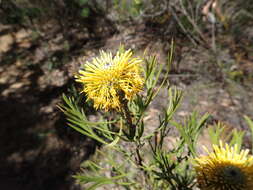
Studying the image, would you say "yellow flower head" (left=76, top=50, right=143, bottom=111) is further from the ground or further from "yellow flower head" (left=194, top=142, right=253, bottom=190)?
the ground

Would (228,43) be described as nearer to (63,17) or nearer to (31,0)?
(63,17)

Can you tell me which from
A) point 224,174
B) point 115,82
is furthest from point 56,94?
point 224,174

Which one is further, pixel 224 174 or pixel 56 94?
pixel 56 94

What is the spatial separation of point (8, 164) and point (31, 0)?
2778 millimetres

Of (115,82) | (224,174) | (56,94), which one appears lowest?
(224,174)

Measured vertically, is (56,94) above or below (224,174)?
above

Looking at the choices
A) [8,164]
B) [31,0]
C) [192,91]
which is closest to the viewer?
[8,164]

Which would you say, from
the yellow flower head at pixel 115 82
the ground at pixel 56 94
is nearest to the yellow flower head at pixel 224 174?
the yellow flower head at pixel 115 82

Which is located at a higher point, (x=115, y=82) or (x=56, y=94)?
(x=56, y=94)

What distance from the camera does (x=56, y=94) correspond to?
2598 mm

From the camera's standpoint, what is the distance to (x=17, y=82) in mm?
2736

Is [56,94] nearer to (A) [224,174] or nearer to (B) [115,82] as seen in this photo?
(B) [115,82]

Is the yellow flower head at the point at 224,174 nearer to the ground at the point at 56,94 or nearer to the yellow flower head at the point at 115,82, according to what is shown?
the yellow flower head at the point at 115,82

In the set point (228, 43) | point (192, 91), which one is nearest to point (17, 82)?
point (192, 91)
